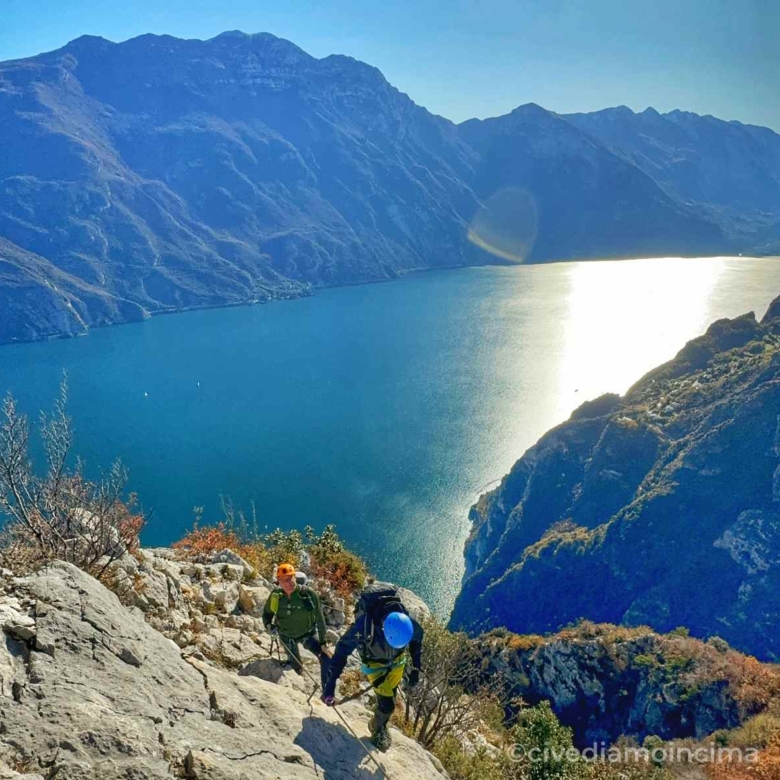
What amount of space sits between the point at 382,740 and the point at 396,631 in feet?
6.80

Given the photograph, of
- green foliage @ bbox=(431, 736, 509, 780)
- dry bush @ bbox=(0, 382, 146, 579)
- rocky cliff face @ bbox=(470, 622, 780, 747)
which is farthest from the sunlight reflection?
dry bush @ bbox=(0, 382, 146, 579)

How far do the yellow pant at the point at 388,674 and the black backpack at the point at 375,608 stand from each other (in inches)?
13.1

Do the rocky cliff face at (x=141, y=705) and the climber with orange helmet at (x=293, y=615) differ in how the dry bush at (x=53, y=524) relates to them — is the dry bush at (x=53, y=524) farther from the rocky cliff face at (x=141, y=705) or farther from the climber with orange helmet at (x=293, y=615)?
the climber with orange helmet at (x=293, y=615)

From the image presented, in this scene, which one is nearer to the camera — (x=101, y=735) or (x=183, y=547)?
(x=101, y=735)

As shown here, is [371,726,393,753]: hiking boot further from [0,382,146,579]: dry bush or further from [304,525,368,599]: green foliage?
[304,525,368,599]: green foliage

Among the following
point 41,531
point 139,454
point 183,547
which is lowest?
point 139,454

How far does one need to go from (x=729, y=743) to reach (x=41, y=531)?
1799 cm

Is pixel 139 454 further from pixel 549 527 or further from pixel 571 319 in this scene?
pixel 571 319

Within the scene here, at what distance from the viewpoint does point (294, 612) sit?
26.5 ft

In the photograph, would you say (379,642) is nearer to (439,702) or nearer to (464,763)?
(464,763)

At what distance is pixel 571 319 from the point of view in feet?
477

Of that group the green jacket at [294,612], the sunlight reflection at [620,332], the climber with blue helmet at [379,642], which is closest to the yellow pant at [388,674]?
the climber with blue helmet at [379,642]

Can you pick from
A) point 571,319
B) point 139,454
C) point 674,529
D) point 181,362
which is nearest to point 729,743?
point 674,529

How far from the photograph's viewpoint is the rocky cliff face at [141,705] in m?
4.73
